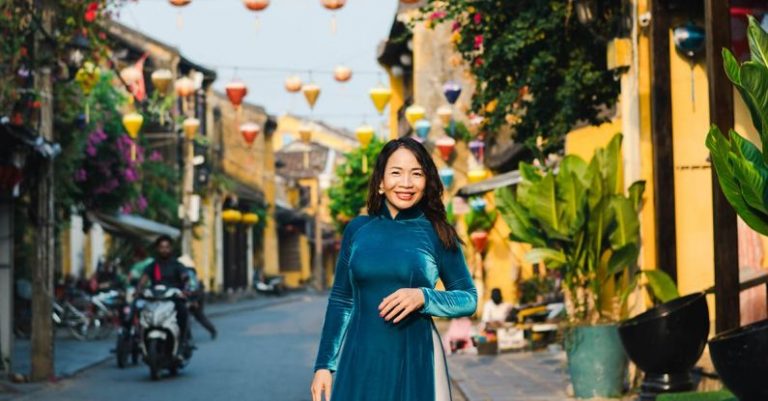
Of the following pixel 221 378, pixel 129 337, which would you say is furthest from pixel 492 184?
pixel 221 378

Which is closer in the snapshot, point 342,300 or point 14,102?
point 342,300

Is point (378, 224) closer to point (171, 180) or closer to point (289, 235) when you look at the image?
point (171, 180)

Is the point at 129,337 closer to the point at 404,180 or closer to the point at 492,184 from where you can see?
the point at 492,184

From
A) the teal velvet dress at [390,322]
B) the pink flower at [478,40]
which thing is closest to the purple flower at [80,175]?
the pink flower at [478,40]

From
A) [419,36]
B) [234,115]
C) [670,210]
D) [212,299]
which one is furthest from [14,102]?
[234,115]

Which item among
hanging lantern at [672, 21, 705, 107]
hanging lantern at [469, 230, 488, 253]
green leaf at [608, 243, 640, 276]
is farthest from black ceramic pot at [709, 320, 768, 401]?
hanging lantern at [469, 230, 488, 253]

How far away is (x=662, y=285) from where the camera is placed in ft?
36.6

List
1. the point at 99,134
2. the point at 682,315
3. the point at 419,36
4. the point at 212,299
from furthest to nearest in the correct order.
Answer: the point at 212,299 → the point at 419,36 → the point at 99,134 → the point at 682,315

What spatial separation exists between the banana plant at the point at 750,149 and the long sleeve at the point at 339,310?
209 centimetres

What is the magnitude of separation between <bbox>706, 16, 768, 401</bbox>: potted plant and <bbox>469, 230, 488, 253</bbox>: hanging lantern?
70.2 ft

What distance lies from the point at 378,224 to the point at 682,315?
18.2 feet

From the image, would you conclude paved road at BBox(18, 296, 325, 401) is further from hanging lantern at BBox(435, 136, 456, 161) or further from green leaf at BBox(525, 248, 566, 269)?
hanging lantern at BBox(435, 136, 456, 161)

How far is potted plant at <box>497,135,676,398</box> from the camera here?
39.7ft

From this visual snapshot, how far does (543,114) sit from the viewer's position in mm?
15766
